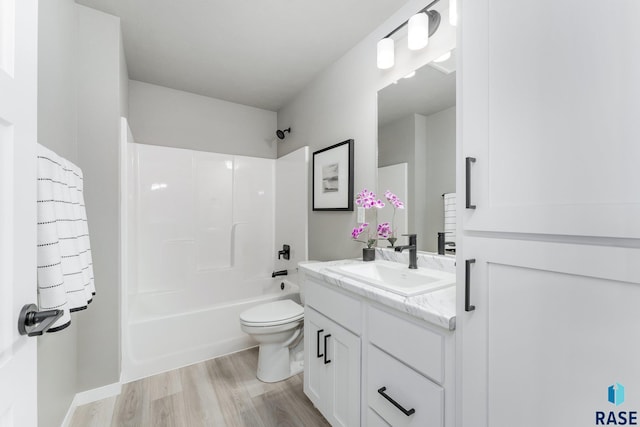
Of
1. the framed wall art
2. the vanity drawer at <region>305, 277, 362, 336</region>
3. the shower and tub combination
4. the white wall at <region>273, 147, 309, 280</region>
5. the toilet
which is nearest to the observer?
the vanity drawer at <region>305, 277, 362, 336</region>

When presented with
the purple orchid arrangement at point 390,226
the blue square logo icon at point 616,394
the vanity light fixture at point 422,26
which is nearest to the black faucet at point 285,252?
the purple orchid arrangement at point 390,226

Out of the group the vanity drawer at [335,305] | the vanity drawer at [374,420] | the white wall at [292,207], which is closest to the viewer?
the vanity drawer at [374,420]

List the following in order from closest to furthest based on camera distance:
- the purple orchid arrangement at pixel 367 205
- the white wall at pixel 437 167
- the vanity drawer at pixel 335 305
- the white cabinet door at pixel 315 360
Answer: the vanity drawer at pixel 335 305 < the white wall at pixel 437 167 < the white cabinet door at pixel 315 360 < the purple orchid arrangement at pixel 367 205

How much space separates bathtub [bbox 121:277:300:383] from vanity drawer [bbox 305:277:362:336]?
0.96 metres

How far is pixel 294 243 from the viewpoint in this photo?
2766 mm

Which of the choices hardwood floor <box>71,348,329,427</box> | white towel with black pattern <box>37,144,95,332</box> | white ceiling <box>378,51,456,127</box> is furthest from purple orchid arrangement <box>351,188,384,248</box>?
white towel with black pattern <box>37,144,95,332</box>

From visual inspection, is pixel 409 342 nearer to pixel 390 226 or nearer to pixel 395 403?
Answer: pixel 395 403

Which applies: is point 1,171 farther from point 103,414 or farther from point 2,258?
point 103,414

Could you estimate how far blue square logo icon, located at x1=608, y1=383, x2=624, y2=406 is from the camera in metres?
0.54

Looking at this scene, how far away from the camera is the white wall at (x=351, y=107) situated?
1681mm

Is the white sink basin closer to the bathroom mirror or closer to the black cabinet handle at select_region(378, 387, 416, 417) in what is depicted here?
the bathroom mirror

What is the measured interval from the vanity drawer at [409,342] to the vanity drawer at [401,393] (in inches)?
1.4

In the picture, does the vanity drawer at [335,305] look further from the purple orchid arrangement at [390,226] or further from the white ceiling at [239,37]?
the white ceiling at [239,37]

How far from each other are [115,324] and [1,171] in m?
1.75
